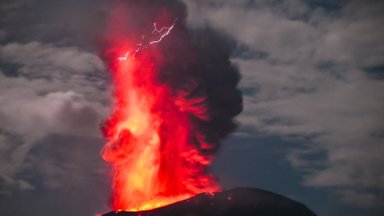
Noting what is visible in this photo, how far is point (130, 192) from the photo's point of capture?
179ft

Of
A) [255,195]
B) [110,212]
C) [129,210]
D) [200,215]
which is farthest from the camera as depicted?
[255,195]

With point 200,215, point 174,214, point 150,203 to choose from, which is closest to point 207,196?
point 200,215

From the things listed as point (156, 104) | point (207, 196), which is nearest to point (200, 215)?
point (207, 196)

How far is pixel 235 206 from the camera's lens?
69.9 metres

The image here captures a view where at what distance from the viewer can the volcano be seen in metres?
58.5

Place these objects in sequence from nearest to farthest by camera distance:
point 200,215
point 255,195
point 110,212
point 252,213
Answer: point 110,212 < point 200,215 < point 252,213 < point 255,195

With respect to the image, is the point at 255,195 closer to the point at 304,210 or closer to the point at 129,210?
the point at 304,210

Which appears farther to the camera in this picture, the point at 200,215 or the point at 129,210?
the point at 200,215

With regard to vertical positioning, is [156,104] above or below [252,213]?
above

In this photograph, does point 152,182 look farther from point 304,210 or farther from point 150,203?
point 304,210

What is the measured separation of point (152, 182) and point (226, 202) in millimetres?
20548

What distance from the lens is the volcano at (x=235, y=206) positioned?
2304 inches

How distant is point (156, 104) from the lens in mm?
56500

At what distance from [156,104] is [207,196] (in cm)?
1819
